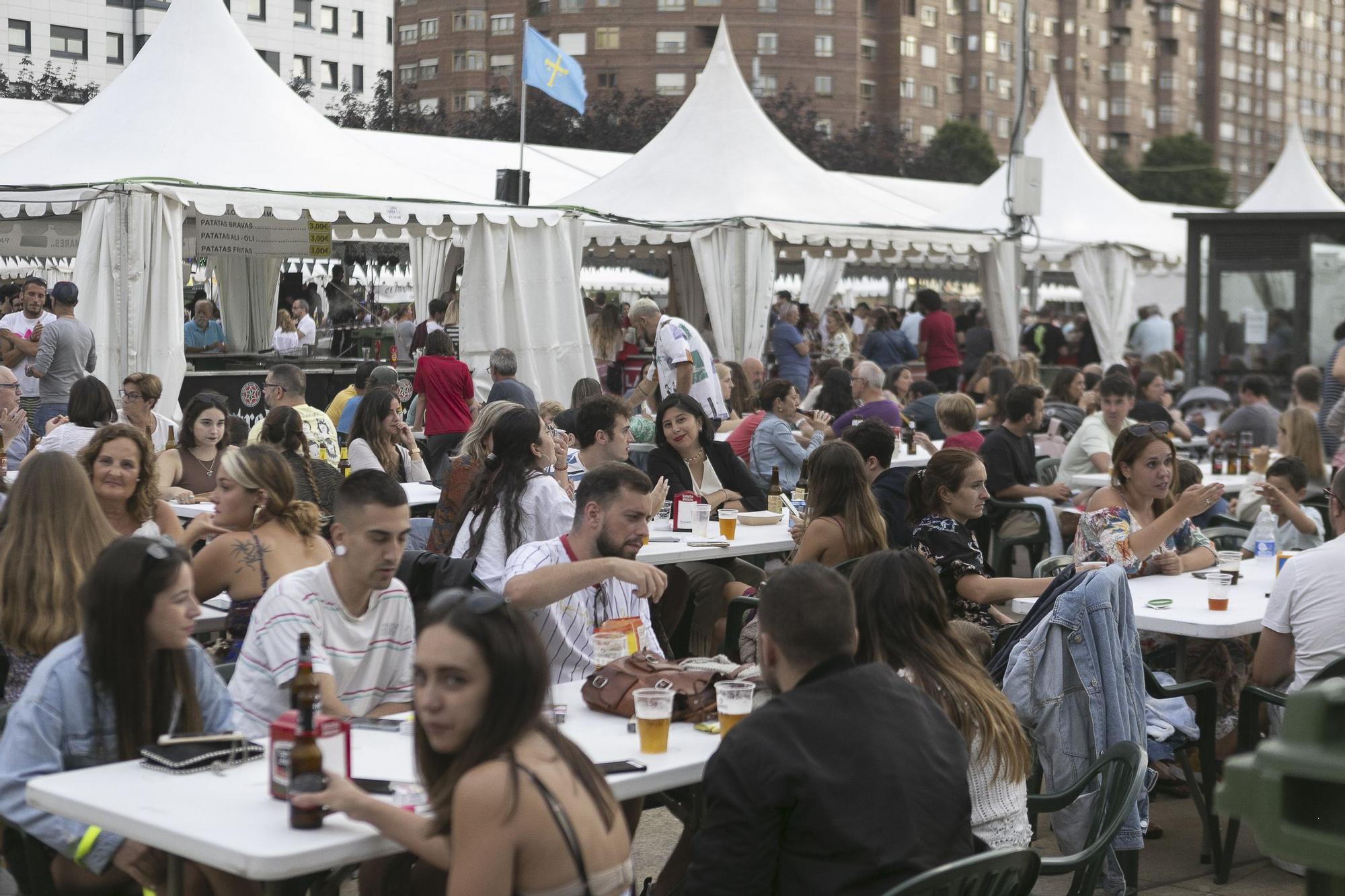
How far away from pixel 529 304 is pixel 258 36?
63631 millimetres

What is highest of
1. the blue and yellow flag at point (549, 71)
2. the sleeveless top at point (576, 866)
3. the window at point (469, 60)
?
the window at point (469, 60)

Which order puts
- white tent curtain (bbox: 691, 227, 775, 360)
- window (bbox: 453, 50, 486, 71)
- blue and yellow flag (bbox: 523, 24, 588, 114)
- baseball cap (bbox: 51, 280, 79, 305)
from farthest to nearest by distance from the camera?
window (bbox: 453, 50, 486, 71)
blue and yellow flag (bbox: 523, 24, 588, 114)
white tent curtain (bbox: 691, 227, 775, 360)
baseball cap (bbox: 51, 280, 79, 305)

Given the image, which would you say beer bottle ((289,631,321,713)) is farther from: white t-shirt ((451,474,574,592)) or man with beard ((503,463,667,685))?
white t-shirt ((451,474,574,592))

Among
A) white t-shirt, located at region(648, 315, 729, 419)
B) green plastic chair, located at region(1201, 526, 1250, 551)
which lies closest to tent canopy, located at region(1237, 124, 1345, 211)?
white t-shirt, located at region(648, 315, 729, 419)

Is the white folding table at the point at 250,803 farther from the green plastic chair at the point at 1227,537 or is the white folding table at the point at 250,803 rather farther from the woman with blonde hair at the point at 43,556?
the green plastic chair at the point at 1227,537

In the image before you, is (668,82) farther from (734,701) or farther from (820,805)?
(820,805)

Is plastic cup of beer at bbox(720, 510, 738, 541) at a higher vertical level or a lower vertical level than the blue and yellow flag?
lower

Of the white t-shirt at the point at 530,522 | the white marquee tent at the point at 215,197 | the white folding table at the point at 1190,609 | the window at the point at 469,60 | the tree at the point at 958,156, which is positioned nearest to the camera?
the white folding table at the point at 1190,609

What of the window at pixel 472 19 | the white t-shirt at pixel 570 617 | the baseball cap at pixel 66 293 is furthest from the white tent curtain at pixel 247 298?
the window at pixel 472 19

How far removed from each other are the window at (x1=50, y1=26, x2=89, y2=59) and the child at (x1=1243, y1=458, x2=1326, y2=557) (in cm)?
6668

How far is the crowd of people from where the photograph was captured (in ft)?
8.76

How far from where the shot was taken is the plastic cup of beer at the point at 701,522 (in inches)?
266

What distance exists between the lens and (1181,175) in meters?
75.2

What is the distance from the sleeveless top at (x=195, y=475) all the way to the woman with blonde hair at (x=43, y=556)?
11.4ft
